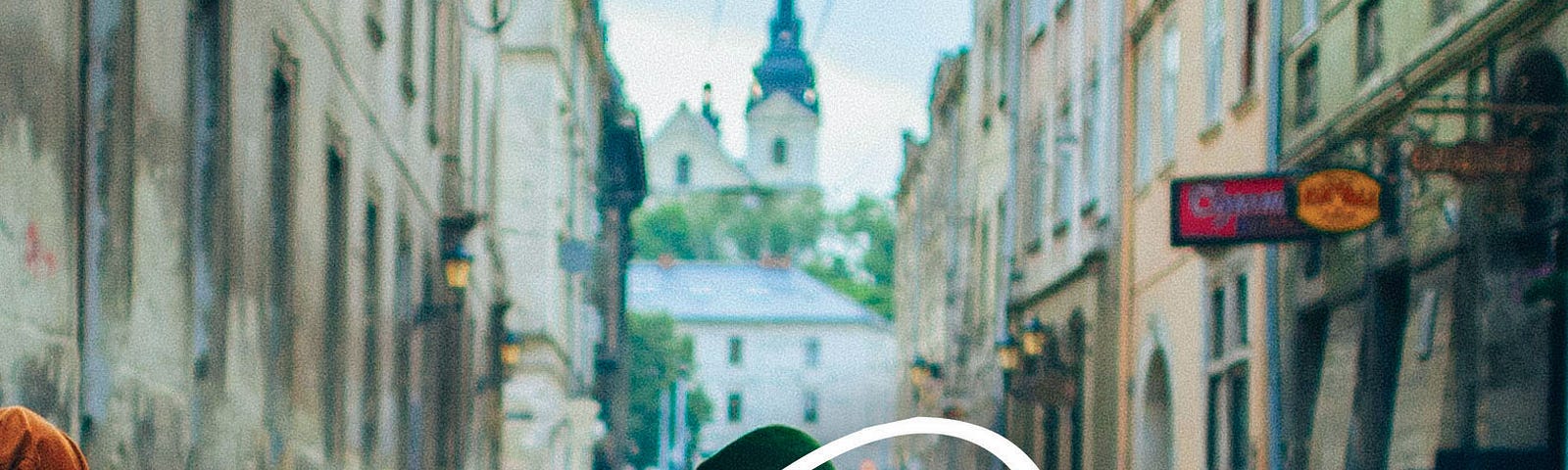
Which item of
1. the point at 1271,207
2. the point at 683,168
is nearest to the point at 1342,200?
the point at 1271,207

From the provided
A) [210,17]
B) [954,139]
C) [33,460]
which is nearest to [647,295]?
[954,139]

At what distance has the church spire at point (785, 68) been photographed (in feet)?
454

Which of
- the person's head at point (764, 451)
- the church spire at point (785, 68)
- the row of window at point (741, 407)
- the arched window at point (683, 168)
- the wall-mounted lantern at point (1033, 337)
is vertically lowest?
the row of window at point (741, 407)

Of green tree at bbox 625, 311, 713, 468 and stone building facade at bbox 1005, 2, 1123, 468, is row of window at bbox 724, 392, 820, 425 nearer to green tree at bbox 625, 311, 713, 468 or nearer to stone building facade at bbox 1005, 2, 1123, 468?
green tree at bbox 625, 311, 713, 468

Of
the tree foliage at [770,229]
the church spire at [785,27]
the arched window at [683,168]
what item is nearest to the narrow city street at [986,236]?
the tree foliage at [770,229]

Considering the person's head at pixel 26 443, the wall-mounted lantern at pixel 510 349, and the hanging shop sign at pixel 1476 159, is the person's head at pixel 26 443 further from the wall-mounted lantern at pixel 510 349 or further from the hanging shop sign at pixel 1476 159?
the wall-mounted lantern at pixel 510 349

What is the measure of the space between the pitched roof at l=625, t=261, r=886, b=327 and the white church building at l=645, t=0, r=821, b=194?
23.1 metres

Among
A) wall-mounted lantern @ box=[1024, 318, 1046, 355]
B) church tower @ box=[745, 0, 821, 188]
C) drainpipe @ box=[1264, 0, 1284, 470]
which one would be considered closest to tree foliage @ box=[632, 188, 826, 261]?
church tower @ box=[745, 0, 821, 188]

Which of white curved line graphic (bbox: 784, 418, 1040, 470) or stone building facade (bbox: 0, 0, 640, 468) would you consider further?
stone building facade (bbox: 0, 0, 640, 468)

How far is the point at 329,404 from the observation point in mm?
15664

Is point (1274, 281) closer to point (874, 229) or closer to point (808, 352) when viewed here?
point (808, 352)

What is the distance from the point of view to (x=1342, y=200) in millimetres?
14094

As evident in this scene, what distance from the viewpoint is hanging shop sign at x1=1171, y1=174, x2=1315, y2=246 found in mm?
14500

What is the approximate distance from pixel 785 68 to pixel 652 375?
2179 inches
